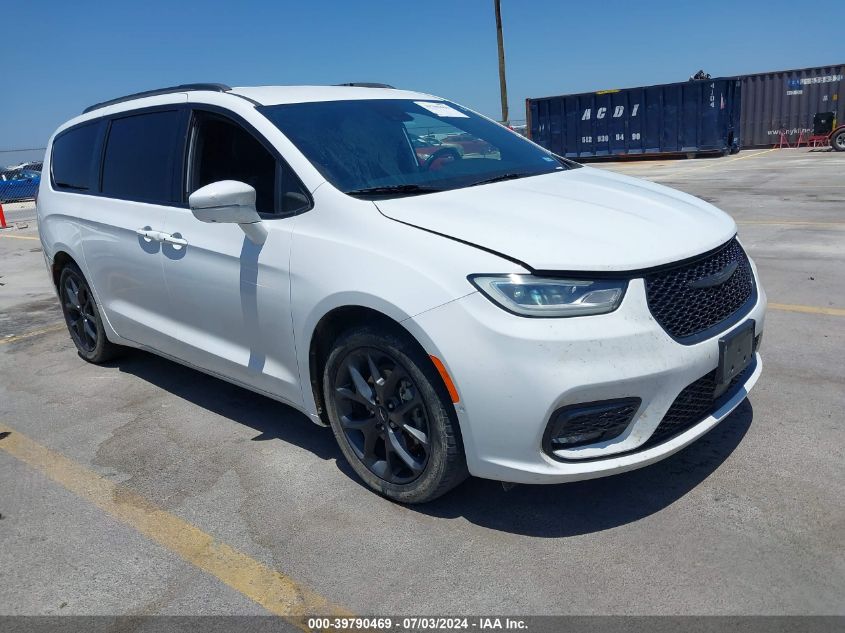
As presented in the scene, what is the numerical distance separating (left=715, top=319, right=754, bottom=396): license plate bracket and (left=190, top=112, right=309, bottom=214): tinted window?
181 centimetres

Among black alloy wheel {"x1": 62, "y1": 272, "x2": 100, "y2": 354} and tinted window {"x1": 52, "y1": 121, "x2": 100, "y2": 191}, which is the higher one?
tinted window {"x1": 52, "y1": 121, "x2": 100, "y2": 191}

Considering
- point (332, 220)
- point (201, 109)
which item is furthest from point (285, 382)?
point (201, 109)

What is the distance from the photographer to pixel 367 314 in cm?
291

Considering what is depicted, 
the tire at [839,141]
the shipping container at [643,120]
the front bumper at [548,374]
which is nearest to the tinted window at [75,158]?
the front bumper at [548,374]

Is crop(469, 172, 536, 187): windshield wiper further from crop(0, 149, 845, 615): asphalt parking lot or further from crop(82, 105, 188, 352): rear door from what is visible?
crop(82, 105, 188, 352): rear door

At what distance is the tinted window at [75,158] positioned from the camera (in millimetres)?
4762

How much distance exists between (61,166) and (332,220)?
312 cm

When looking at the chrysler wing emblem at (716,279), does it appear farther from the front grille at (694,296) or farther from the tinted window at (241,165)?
the tinted window at (241,165)

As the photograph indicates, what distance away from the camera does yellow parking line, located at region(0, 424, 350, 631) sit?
2.53 m

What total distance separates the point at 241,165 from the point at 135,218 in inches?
36.4

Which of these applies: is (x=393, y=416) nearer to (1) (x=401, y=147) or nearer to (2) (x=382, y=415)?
(2) (x=382, y=415)

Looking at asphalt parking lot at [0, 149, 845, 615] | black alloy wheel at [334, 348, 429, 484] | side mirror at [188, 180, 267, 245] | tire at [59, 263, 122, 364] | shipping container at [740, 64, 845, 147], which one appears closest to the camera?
asphalt parking lot at [0, 149, 845, 615]

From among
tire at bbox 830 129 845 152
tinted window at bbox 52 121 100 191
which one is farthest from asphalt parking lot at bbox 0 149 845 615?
tire at bbox 830 129 845 152

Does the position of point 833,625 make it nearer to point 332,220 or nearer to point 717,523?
point 717,523
